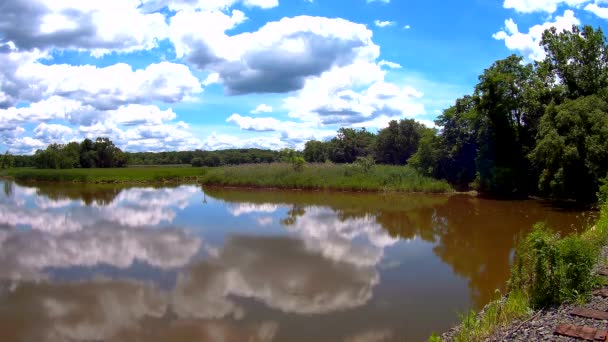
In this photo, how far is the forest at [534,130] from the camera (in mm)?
18859

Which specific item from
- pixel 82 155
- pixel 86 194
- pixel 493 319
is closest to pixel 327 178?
pixel 86 194

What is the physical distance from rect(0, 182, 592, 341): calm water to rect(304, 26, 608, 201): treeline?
2.51 m

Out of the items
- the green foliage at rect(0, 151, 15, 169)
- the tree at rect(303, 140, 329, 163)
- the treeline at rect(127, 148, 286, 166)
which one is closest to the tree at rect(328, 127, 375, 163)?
the tree at rect(303, 140, 329, 163)

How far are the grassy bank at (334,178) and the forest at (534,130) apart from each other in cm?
159

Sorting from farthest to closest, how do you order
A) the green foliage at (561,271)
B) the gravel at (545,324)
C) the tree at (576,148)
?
1. the tree at (576,148)
2. the green foliage at (561,271)
3. the gravel at (545,324)

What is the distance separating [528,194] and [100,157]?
66477 millimetres

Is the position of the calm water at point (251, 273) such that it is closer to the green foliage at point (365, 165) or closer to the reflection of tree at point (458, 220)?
the reflection of tree at point (458, 220)

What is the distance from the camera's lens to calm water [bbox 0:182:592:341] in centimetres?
659

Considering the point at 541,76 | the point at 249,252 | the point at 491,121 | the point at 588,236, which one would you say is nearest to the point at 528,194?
the point at 491,121

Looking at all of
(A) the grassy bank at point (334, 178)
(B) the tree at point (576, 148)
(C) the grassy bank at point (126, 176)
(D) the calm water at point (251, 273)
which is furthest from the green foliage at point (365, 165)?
(C) the grassy bank at point (126, 176)

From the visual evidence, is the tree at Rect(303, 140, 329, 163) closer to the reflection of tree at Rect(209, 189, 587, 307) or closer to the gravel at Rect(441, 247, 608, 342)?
the reflection of tree at Rect(209, 189, 587, 307)

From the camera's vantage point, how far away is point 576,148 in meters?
18.3

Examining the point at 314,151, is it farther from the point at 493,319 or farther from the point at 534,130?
the point at 493,319

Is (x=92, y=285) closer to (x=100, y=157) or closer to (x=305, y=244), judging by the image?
(x=305, y=244)
